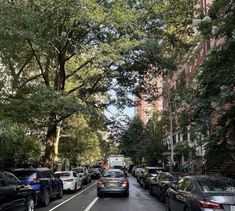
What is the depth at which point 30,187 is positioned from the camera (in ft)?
47.4

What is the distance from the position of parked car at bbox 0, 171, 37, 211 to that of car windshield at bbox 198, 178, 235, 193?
515 centimetres

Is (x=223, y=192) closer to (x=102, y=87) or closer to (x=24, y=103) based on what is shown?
(x=24, y=103)

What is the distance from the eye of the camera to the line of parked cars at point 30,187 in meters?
12.3

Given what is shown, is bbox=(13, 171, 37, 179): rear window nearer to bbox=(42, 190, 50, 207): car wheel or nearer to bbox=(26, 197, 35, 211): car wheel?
bbox=(42, 190, 50, 207): car wheel

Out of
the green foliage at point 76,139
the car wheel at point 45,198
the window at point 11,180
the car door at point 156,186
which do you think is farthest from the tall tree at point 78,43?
the green foliage at point 76,139

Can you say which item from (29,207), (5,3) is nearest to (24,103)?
(5,3)

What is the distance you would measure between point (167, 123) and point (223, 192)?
119ft

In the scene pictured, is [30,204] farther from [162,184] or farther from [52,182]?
[162,184]

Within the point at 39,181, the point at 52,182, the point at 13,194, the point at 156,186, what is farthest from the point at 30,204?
the point at 156,186

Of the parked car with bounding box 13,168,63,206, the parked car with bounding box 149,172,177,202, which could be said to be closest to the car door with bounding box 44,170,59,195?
the parked car with bounding box 13,168,63,206

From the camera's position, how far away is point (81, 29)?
25406 mm

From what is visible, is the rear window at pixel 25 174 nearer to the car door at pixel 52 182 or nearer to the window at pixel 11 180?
the car door at pixel 52 182

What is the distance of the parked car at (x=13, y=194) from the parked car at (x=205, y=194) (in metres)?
4.55

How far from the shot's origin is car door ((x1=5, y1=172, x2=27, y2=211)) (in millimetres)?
12463
